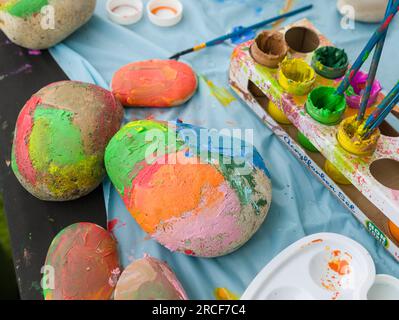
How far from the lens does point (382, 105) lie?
736 millimetres

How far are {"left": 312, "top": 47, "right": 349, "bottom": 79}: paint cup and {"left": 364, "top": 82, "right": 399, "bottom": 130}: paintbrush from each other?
0.58 feet

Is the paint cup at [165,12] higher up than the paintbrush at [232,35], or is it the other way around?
the paint cup at [165,12]

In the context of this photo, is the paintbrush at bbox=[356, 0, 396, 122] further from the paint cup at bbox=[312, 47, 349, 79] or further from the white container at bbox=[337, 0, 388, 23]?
the white container at bbox=[337, 0, 388, 23]

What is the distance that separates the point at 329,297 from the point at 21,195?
612 mm

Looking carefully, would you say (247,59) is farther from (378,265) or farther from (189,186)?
(378,265)

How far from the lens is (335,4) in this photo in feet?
4.14

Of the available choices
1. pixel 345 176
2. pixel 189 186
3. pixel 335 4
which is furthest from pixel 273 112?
pixel 335 4

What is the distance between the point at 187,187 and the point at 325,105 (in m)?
0.35

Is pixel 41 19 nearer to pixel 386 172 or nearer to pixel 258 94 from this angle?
pixel 258 94

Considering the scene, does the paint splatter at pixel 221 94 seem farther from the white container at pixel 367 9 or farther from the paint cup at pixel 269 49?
the white container at pixel 367 9

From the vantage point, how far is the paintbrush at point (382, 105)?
714 mm

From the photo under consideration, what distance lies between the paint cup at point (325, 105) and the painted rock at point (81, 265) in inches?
17.8

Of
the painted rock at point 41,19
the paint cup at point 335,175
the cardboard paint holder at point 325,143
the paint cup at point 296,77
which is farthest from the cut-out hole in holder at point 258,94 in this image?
the painted rock at point 41,19

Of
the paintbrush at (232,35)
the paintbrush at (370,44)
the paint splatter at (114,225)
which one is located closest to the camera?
the paintbrush at (370,44)
